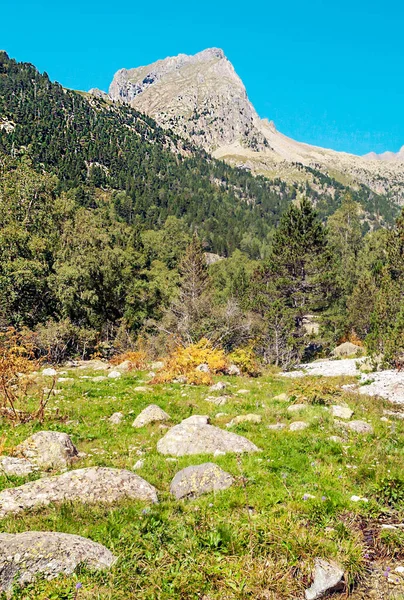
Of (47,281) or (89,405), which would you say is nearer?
(89,405)

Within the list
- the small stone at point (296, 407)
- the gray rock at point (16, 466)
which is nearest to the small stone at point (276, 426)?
the small stone at point (296, 407)

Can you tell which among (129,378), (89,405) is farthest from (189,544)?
(129,378)

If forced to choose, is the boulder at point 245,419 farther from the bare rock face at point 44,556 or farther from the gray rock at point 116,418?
the bare rock face at point 44,556

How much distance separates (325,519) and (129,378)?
14538 mm

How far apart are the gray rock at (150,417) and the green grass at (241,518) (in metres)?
0.39

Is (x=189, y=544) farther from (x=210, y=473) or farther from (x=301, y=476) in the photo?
(x=301, y=476)

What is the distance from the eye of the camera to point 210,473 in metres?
7.64

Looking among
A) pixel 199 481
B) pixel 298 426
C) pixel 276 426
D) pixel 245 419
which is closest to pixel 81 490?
pixel 199 481

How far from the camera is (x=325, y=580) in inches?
193

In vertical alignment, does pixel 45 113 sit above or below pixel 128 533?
above

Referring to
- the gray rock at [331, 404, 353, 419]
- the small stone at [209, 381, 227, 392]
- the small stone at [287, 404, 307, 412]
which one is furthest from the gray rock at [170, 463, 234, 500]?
the small stone at [209, 381, 227, 392]

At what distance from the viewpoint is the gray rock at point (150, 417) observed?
1170cm

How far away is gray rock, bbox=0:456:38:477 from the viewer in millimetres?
7949

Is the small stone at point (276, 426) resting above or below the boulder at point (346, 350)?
above
